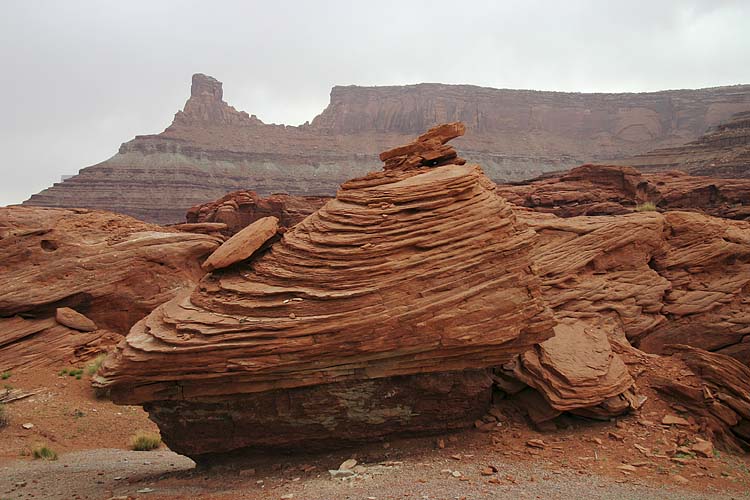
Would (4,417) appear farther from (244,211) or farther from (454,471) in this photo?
(244,211)

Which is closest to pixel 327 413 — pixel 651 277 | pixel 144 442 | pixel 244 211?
pixel 144 442

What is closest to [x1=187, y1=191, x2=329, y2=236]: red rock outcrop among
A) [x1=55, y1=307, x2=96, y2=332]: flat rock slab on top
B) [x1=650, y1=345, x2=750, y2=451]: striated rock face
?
[x1=55, y1=307, x2=96, y2=332]: flat rock slab on top

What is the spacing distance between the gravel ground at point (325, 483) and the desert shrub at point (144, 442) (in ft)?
9.64

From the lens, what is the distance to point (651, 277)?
54.0 ft

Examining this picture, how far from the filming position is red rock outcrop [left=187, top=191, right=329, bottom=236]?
41344 mm

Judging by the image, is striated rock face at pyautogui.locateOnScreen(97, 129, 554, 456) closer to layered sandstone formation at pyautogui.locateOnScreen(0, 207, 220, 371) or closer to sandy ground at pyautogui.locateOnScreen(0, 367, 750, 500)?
sandy ground at pyautogui.locateOnScreen(0, 367, 750, 500)

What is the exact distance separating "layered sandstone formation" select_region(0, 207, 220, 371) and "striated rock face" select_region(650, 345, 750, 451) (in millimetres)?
18487

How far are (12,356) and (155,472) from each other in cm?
1098

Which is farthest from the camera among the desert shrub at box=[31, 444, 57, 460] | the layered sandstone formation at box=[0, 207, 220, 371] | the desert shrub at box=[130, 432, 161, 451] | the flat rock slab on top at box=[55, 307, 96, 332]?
the flat rock slab on top at box=[55, 307, 96, 332]

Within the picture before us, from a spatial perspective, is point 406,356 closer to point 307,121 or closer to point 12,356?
point 12,356

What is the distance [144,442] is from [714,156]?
6360 cm

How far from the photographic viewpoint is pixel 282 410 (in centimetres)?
904

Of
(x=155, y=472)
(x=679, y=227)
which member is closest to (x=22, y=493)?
(x=155, y=472)

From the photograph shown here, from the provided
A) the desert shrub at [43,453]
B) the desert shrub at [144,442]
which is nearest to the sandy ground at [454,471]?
the desert shrub at [43,453]
